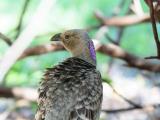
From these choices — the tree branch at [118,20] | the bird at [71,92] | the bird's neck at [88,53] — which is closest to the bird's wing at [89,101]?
the bird at [71,92]

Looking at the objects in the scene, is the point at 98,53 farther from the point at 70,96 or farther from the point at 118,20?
the point at 70,96

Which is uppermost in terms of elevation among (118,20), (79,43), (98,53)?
(79,43)

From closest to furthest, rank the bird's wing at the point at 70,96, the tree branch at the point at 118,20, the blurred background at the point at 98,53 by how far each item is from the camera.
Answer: the bird's wing at the point at 70,96, the tree branch at the point at 118,20, the blurred background at the point at 98,53

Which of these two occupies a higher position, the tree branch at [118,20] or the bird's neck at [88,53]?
the bird's neck at [88,53]

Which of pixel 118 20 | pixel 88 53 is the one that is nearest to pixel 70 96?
pixel 88 53

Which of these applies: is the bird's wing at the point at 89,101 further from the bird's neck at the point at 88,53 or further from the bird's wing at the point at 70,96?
the bird's neck at the point at 88,53

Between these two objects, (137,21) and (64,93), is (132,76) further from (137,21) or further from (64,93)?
(64,93)

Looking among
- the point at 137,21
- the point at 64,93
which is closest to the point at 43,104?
the point at 64,93
